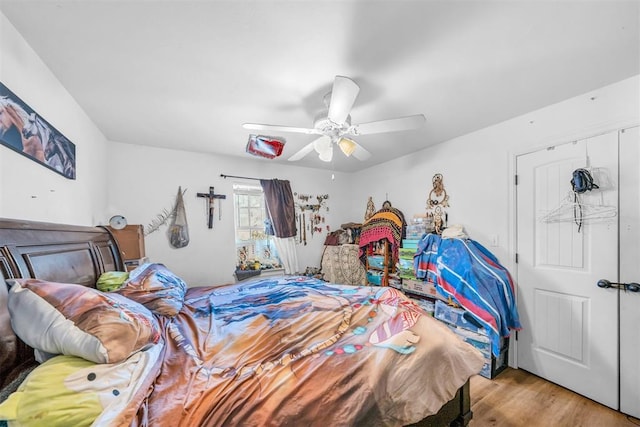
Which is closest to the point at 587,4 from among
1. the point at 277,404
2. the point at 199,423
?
the point at 277,404

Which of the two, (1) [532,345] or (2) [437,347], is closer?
(2) [437,347]

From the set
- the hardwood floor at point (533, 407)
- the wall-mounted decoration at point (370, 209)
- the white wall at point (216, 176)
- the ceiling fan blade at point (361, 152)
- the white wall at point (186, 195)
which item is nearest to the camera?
the white wall at point (216, 176)

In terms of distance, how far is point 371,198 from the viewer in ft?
13.5

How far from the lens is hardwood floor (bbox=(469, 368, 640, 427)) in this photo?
1686 millimetres

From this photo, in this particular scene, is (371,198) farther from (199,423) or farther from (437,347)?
(199,423)

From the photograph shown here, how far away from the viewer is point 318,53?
143 cm

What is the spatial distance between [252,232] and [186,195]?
1.06 meters

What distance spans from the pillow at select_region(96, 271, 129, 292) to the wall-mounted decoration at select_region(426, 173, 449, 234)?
10.3 feet

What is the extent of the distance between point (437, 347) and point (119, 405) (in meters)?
1.35

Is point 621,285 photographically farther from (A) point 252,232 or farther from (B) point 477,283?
(A) point 252,232

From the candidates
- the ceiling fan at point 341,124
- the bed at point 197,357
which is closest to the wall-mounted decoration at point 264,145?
the ceiling fan at point 341,124

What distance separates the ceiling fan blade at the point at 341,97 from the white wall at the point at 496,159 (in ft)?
5.97

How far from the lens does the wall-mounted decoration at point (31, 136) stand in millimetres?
1182

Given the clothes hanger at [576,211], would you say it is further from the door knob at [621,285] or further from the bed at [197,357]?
the bed at [197,357]
